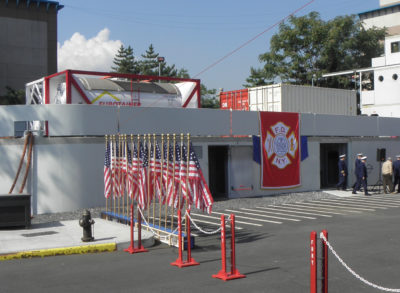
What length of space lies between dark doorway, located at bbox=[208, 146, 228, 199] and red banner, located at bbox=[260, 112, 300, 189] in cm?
178

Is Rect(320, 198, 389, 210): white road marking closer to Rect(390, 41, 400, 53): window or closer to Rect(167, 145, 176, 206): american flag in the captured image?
Rect(167, 145, 176, 206): american flag

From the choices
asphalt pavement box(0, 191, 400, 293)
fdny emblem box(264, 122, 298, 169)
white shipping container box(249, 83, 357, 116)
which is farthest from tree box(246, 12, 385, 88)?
asphalt pavement box(0, 191, 400, 293)

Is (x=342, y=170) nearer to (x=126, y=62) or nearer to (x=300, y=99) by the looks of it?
(x=300, y=99)

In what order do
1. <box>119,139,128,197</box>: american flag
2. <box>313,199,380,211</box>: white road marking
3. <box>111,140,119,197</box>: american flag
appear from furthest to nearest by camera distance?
<box>313,199,380,211</box>: white road marking < <box>111,140,119,197</box>: american flag < <box>119,139,128,197</box>: american flag

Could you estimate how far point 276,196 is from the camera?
21578 millimetres

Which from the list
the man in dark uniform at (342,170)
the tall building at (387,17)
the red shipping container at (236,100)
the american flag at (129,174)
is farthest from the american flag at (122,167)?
the tall building at (387,17)

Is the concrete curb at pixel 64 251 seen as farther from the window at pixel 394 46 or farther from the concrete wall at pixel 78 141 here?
the window at pixel 394 46

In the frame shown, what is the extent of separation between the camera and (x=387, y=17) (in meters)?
88.4

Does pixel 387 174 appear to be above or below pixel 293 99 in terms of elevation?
below

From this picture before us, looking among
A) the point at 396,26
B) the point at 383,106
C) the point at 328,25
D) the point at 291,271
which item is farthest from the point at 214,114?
the point at 396,26

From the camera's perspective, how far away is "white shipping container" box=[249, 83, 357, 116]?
24.7m

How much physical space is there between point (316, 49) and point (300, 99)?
26.5 meters

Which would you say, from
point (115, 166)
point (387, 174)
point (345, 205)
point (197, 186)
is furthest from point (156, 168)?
point (387, 174)

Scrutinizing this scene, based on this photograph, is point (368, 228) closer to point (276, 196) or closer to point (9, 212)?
point (276, 196)
